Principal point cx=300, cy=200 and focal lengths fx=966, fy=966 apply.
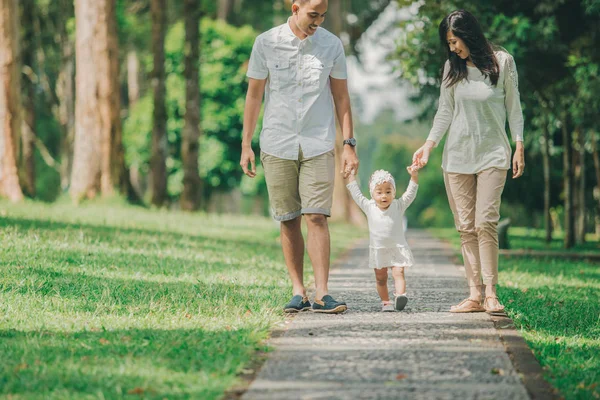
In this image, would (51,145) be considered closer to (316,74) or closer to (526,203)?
(526,203)

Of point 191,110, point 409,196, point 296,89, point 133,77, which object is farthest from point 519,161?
point 133,77

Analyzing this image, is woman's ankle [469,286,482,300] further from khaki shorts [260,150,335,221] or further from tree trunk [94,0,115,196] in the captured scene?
tree trunk [94,0,115,196]

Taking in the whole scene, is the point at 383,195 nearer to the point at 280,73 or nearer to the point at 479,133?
the point at 479,133

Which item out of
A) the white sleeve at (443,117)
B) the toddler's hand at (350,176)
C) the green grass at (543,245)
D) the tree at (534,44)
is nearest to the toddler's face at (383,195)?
the toddler's hand at (350,176)

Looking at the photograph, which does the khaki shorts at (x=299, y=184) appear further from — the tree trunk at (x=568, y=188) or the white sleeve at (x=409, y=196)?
the tree trunk at (x=568, y=188)

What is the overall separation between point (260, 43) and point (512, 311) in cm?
291

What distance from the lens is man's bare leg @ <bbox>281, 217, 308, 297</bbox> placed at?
7551 mm

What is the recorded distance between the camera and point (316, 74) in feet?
23.9

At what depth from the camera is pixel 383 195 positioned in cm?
749

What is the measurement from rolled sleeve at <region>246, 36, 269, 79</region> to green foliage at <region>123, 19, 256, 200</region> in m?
32.3

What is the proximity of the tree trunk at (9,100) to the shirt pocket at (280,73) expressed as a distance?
11.0 meters

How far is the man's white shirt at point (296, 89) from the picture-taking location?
286 inches

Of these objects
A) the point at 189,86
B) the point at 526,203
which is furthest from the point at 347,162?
the point at 526,203

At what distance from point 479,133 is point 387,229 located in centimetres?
103
